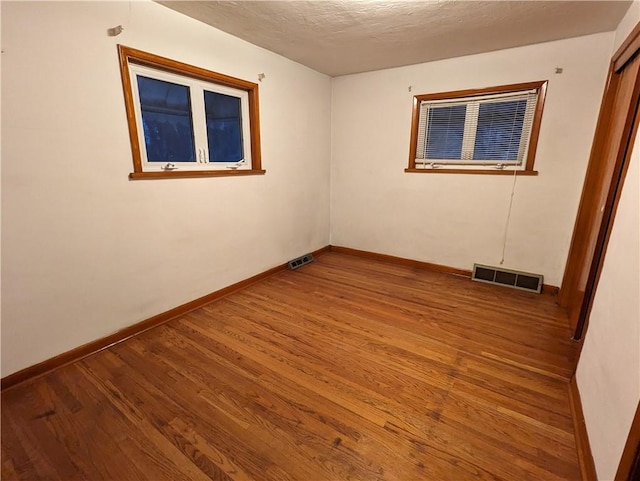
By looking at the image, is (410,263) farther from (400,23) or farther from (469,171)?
(400,23)

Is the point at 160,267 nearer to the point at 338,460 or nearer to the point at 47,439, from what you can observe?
the point at 47,439

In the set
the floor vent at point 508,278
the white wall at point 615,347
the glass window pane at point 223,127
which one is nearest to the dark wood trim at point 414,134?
the floor vent at point 508,278

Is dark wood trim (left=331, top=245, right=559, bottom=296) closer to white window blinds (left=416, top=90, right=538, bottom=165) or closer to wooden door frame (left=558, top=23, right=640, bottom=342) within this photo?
wooden door frame (left=558, top=23, right=640, bottom=342)

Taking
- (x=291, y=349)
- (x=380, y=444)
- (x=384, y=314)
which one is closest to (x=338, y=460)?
(x=380, y=444)

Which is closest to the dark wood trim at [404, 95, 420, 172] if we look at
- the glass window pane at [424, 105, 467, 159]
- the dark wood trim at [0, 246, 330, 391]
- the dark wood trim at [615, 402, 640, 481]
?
the glass window pane at [424, 105, 467, 159]

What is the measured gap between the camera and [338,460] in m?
1.34

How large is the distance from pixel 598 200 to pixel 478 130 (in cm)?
133

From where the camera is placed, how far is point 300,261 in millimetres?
3871

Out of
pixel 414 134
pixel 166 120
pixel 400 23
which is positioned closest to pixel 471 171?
pixel 414 134

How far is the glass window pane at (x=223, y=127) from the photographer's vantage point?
8.97 ft

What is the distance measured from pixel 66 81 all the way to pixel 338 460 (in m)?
2.55

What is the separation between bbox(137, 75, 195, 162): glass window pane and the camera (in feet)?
7.39

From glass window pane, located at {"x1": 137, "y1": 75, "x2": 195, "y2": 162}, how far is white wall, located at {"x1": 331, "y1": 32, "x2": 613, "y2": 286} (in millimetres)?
2135

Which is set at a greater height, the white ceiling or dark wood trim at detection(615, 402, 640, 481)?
the white ceiling
